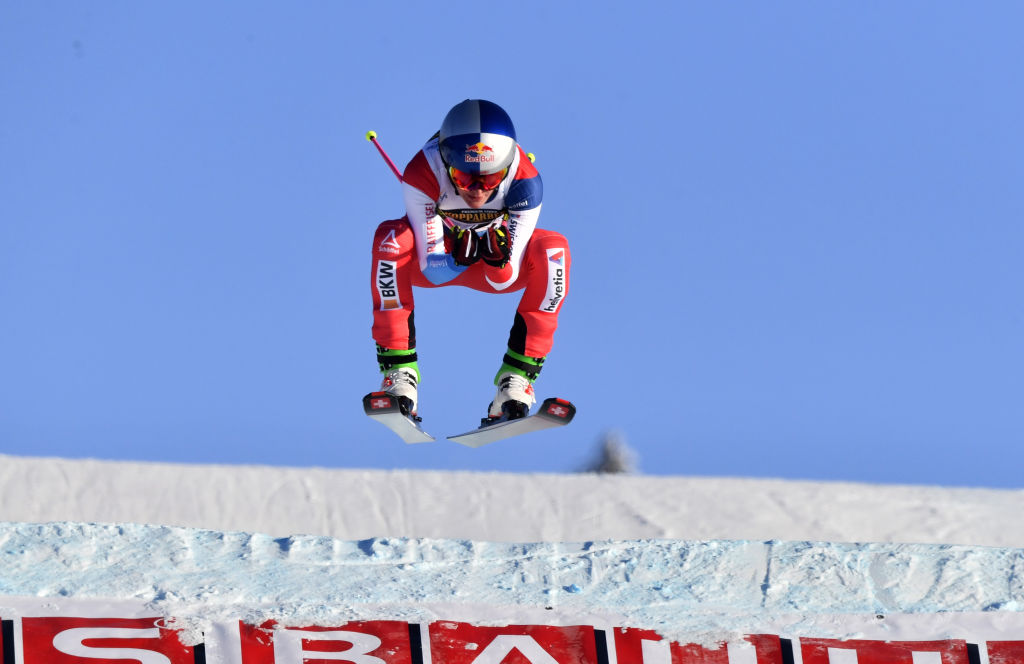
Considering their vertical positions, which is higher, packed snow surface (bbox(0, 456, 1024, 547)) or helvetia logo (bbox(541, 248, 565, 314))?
helvetia logo (bbox(541, 248, 565, 314))

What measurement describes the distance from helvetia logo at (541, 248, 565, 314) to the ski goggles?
1.99ft

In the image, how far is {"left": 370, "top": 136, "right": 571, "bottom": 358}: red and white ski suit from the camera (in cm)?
974

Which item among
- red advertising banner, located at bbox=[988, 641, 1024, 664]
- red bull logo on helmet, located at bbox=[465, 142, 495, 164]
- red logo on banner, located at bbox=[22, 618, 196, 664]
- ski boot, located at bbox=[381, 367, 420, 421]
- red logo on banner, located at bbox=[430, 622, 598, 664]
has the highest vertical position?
red bull logo on helmet, located at bbox=[465, 142, 495, 164]

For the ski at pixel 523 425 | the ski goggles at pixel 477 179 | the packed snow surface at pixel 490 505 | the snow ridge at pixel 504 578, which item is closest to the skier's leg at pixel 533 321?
the ski at pixel 523 425

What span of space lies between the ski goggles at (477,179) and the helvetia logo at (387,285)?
74 centimetres

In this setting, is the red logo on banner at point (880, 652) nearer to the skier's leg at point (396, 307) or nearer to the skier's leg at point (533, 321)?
the skier's leg at point (533, 321)

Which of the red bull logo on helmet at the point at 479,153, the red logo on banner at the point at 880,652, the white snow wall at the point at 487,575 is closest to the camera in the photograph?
the red bull logo on helmet at the point at 479,153

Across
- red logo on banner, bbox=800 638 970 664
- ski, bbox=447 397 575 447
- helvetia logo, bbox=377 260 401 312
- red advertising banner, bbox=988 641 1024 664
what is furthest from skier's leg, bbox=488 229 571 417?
red advertising banner, bbox=988 641 1024 664

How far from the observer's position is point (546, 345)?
33.4ft

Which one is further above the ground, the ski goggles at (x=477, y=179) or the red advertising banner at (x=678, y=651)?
the ski goggles at (x=477, y=179)

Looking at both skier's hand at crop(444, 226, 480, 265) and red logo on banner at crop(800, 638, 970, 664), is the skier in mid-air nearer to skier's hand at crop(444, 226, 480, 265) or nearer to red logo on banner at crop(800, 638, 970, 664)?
skier's hand at crop(444, 226, 480, 265)

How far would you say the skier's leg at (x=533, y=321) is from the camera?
9930mm

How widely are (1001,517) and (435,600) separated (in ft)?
15.2

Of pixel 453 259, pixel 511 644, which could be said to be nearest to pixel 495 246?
pixel 453 259
